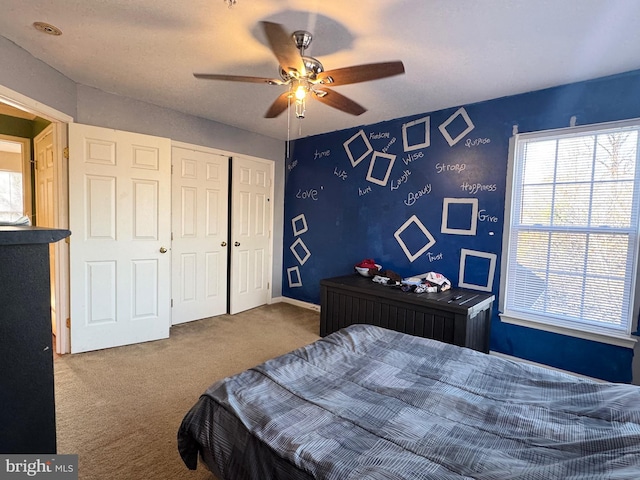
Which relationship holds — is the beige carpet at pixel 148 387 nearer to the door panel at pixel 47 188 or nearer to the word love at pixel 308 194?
the door panel at pixel 47 188

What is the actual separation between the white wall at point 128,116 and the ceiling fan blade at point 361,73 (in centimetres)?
210

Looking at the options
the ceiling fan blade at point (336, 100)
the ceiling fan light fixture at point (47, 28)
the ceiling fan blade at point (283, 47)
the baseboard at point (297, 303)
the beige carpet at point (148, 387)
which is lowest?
the beige carpet at point (148, 387)

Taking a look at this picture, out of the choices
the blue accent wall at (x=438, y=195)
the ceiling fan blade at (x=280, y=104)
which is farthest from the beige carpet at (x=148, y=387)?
the ceiling fan blade at (x=280, y=104)

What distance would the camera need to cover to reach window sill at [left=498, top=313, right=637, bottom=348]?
7.99ft

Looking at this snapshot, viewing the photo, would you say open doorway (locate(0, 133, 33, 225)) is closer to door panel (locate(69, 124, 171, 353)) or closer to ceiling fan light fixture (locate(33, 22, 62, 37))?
door panel (locate(69, 124, 171, 353))

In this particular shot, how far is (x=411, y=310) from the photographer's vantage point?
113 inches

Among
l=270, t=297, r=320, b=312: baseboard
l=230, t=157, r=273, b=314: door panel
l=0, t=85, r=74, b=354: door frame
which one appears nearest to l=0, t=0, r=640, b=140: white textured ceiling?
l=0, t=85, r=74, b=354: door frame

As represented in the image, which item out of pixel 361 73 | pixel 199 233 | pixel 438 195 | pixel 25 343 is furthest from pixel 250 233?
pixel 25 343

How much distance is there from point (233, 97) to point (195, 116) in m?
0.86

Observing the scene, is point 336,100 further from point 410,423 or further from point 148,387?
point 148,387

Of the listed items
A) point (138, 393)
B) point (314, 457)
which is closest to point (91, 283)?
point (138, 393)

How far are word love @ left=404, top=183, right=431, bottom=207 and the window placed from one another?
79cm

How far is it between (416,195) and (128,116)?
10.0 ft

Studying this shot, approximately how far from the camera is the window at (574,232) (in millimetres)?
2449
